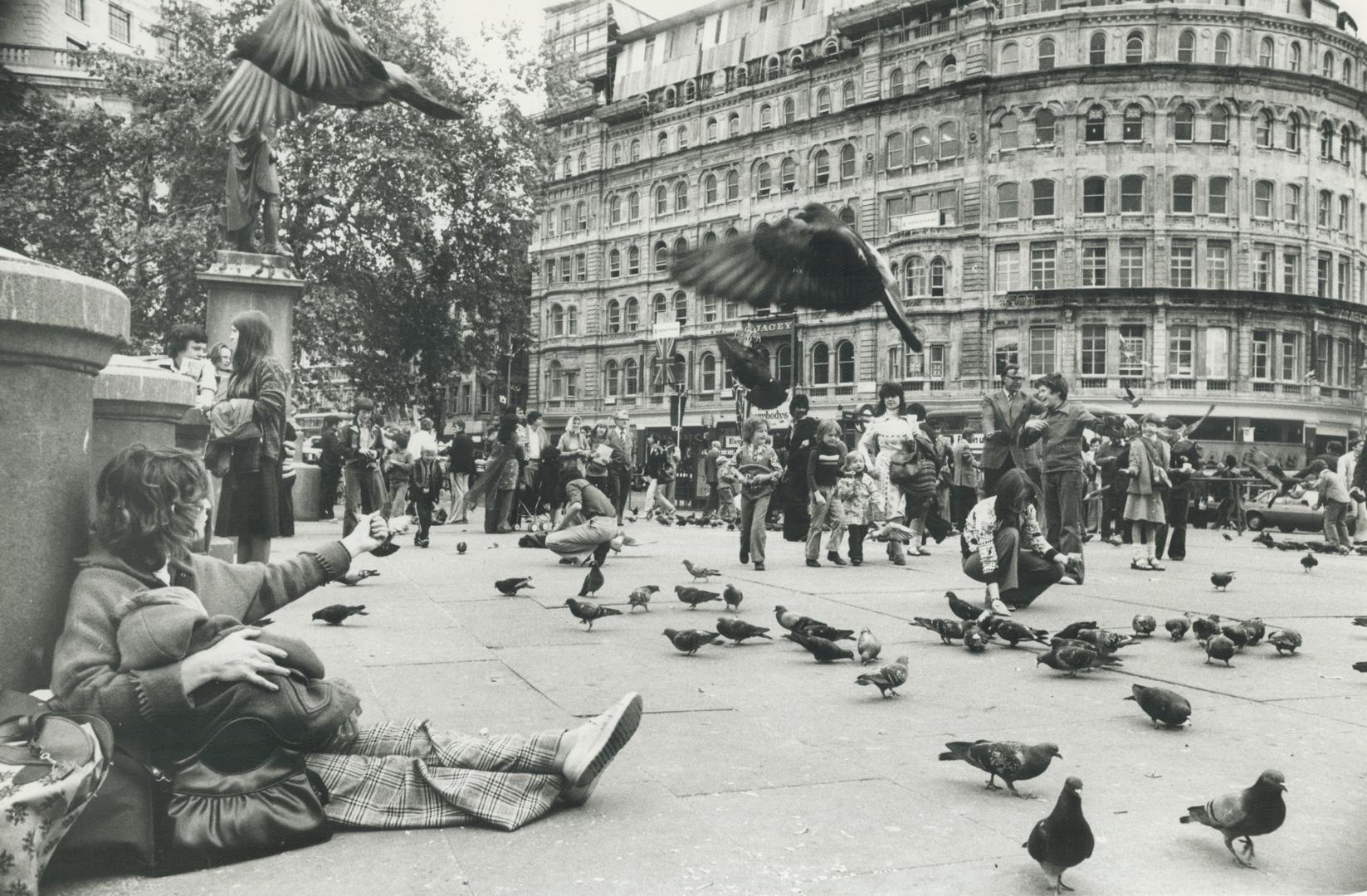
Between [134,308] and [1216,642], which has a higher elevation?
[134,308]

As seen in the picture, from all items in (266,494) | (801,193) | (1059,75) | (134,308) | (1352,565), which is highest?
(1059,75)

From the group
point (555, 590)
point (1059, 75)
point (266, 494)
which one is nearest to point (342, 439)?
point (555, 590)

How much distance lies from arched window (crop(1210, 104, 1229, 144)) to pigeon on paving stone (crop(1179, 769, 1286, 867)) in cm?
4833

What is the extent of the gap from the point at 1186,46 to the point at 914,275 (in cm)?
1399

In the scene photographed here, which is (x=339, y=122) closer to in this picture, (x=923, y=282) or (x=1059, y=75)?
(x=923, y=282)

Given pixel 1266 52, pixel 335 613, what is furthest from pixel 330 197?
pixel 1266 52

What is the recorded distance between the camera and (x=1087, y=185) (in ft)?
149

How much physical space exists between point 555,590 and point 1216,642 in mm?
4877

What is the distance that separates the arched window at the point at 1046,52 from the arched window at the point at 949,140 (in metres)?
4.07

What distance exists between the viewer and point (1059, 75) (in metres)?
45.2

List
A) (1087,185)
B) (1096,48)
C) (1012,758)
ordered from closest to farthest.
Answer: (1012,758) → (1087,185) → (1096,48)

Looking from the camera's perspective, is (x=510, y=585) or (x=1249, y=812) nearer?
(x=1249, y=812)

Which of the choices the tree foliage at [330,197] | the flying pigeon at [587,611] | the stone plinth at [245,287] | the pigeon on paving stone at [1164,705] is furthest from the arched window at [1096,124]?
the pigeon on paving stone at [1164,705]

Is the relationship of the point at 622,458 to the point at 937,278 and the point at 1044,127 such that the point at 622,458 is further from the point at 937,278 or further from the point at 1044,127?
the point at 1044,127
